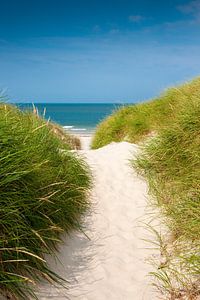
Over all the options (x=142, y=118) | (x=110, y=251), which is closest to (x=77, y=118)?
(x=142, y=118)

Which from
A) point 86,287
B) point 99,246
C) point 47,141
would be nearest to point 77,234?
point 99,246

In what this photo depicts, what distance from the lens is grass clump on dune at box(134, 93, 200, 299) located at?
427 centimetres

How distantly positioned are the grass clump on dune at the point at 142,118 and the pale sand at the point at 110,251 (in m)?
2.55

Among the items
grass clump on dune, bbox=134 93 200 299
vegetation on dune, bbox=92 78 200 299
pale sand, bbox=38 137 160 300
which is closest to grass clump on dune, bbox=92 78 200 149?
vegetation on dune, bbox=92 78 200 299

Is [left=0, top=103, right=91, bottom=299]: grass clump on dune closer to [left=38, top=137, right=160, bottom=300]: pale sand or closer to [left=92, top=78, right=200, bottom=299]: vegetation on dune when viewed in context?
[left=38, top=137, right=160, bottom=300]: pale sand

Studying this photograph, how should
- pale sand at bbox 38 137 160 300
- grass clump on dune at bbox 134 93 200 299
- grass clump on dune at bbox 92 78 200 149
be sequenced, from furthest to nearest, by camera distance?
grass clump on dune at bbox 92 78 200 149
pale sand at bbox 38 137 160 300
grass clump on dune at bbox 134 93 200 299

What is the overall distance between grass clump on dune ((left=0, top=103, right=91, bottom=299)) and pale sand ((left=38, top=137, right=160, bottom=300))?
215 mm

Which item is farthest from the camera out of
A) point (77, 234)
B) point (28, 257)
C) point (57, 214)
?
point (77, 234)

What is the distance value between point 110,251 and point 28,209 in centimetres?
133

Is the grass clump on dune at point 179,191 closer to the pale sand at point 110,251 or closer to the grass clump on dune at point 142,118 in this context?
the pale sand at point 110,251

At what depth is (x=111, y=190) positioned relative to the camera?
762 centimetres

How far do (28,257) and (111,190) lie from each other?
3.39 m

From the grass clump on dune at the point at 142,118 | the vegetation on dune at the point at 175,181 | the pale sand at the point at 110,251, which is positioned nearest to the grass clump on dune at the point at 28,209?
the pale sand at the point at 110,251

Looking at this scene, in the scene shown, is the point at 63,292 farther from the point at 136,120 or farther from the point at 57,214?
the point at 136,120
